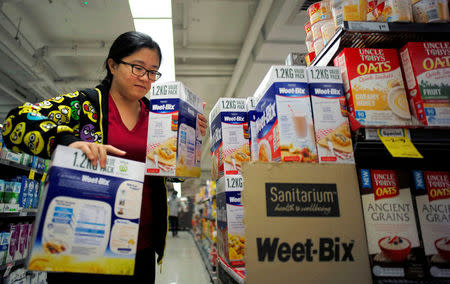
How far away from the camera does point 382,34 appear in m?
1.15

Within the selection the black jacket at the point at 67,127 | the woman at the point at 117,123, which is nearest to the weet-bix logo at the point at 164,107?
the woman at the point at 117,123

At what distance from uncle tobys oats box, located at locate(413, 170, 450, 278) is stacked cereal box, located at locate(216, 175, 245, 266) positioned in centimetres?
83

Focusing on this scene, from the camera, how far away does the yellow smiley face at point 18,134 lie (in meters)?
0.93

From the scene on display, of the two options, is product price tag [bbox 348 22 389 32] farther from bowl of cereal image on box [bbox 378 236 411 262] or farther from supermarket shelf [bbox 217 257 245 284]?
supermarket shelf [bbox 217 257 245 284]

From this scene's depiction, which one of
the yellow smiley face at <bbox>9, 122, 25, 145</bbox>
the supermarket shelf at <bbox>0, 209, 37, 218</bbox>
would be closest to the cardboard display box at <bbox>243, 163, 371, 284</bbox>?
the yellow smiley face at <bbox>9, 122, 25, 145</bbox>

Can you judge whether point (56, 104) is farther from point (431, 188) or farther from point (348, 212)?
point (431, 188)

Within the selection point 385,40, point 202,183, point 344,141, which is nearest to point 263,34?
point 385,40

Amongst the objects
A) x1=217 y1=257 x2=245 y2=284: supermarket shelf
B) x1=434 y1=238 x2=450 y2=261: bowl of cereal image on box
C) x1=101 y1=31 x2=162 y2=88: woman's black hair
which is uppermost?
x1=101 y1=31 x2=162 y2=88: woman's black hair

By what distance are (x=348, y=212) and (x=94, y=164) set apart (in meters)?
0.94

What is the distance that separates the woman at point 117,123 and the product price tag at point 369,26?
87 cm

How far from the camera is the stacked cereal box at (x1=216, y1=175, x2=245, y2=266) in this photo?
4.50 feet

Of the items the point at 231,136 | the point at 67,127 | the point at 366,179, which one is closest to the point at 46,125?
the point at 67,127

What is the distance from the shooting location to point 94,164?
85 cm

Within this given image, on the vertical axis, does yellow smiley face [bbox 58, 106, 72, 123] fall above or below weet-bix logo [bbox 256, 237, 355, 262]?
above
